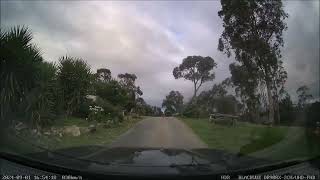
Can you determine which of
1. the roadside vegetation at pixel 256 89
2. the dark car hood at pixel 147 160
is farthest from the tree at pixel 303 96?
the dark car hood at pixel 147 160

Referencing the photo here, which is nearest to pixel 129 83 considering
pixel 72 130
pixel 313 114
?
pixel 72 130

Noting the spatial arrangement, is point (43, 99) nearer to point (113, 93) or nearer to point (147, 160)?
point (147, 160)

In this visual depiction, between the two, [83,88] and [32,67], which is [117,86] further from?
[32,67]

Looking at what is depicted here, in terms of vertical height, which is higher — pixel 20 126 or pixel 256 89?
pixel 256 89

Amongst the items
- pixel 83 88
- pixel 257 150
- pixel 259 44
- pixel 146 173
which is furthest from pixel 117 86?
pixel 146 173

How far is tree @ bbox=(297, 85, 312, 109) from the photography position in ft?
21.8

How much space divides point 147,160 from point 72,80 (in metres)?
12.3

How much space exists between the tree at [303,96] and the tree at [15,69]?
6.04 metres

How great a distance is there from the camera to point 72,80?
627 inches

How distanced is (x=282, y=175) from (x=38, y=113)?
869cm

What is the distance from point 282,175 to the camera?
3797mm

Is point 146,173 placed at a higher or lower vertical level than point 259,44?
lower

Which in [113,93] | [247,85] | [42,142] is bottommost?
[42,142]

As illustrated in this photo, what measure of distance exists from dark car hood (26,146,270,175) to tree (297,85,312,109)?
2.64 m
